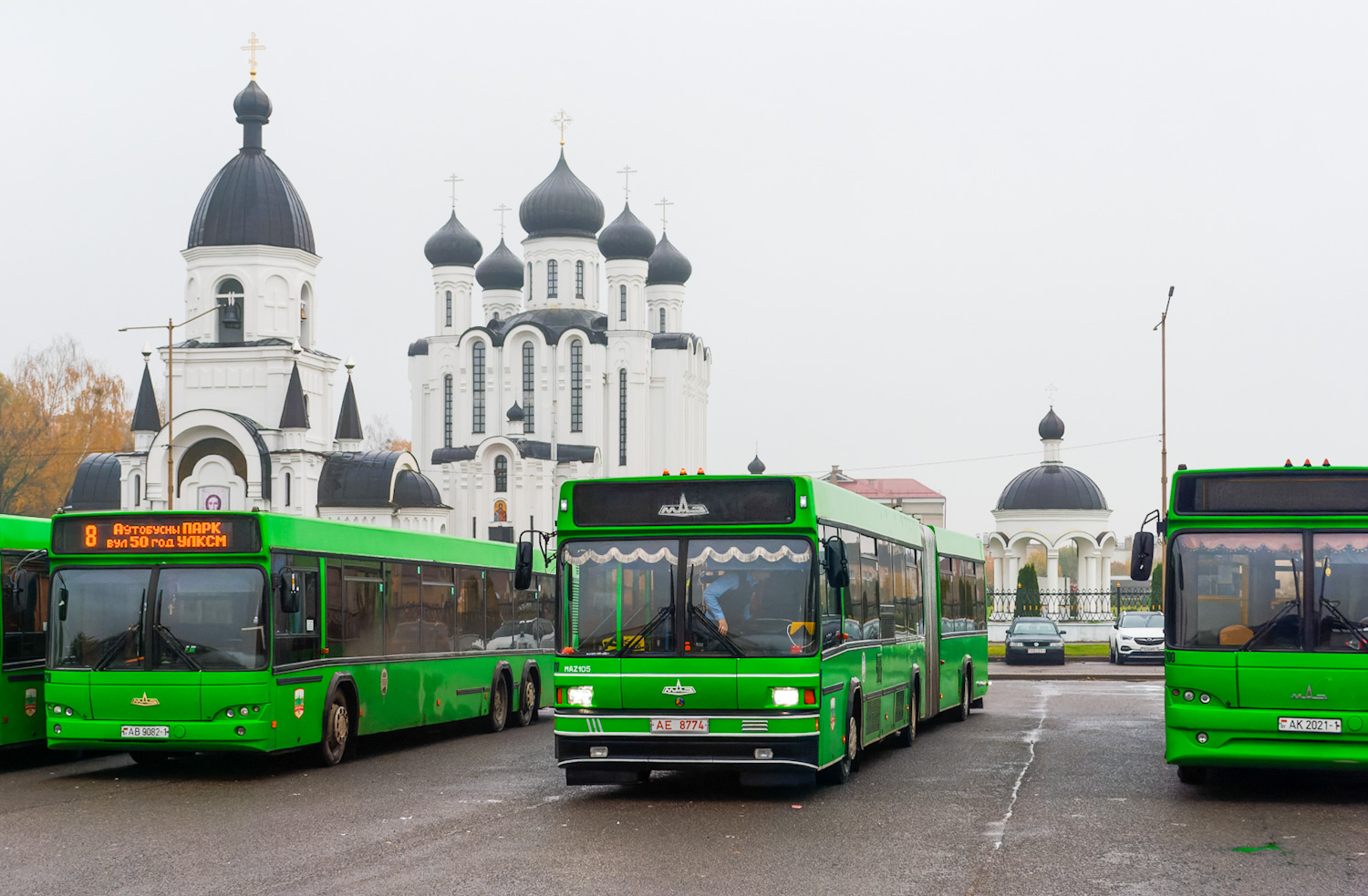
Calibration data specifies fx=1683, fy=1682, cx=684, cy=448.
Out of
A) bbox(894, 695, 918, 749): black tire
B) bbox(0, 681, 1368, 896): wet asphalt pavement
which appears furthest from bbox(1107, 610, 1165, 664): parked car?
bbox(0, 681, 1368, 896): wet asphalt pavement

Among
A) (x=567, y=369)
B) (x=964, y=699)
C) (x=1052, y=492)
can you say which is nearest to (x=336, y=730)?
(x=964, y=699)

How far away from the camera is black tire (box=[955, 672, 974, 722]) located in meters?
21.7

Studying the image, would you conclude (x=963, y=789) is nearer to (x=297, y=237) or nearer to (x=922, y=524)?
(x=922, y=524)

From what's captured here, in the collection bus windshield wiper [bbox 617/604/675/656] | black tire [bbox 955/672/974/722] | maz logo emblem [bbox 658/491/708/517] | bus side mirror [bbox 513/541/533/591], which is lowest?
black tire [bbox 955/672/974/722]

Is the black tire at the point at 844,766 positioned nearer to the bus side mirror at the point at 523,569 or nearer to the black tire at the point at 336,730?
the bus side mirror at the point at 523,569

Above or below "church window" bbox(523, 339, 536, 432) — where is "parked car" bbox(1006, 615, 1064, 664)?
below

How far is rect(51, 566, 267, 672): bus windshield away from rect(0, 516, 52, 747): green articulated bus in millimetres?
940

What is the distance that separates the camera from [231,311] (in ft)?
216

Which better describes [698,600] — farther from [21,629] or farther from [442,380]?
[442,380]

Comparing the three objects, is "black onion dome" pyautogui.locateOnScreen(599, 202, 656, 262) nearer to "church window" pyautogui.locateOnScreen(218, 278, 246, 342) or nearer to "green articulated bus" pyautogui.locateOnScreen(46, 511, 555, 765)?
"church window" pyautogui.locateOnScreen(218, 278, 246, 342)

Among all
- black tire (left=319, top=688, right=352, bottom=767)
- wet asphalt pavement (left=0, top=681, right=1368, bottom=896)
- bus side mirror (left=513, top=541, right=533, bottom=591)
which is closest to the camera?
wet asphalt pavement (left=0, top=681, right=1368, bottom=896)

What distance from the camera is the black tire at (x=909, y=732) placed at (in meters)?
17.4

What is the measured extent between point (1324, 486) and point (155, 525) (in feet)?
A: 31.5

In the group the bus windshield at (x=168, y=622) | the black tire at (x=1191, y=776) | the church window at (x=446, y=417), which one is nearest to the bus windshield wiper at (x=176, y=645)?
the bus windshield at (x=168, y=622)
